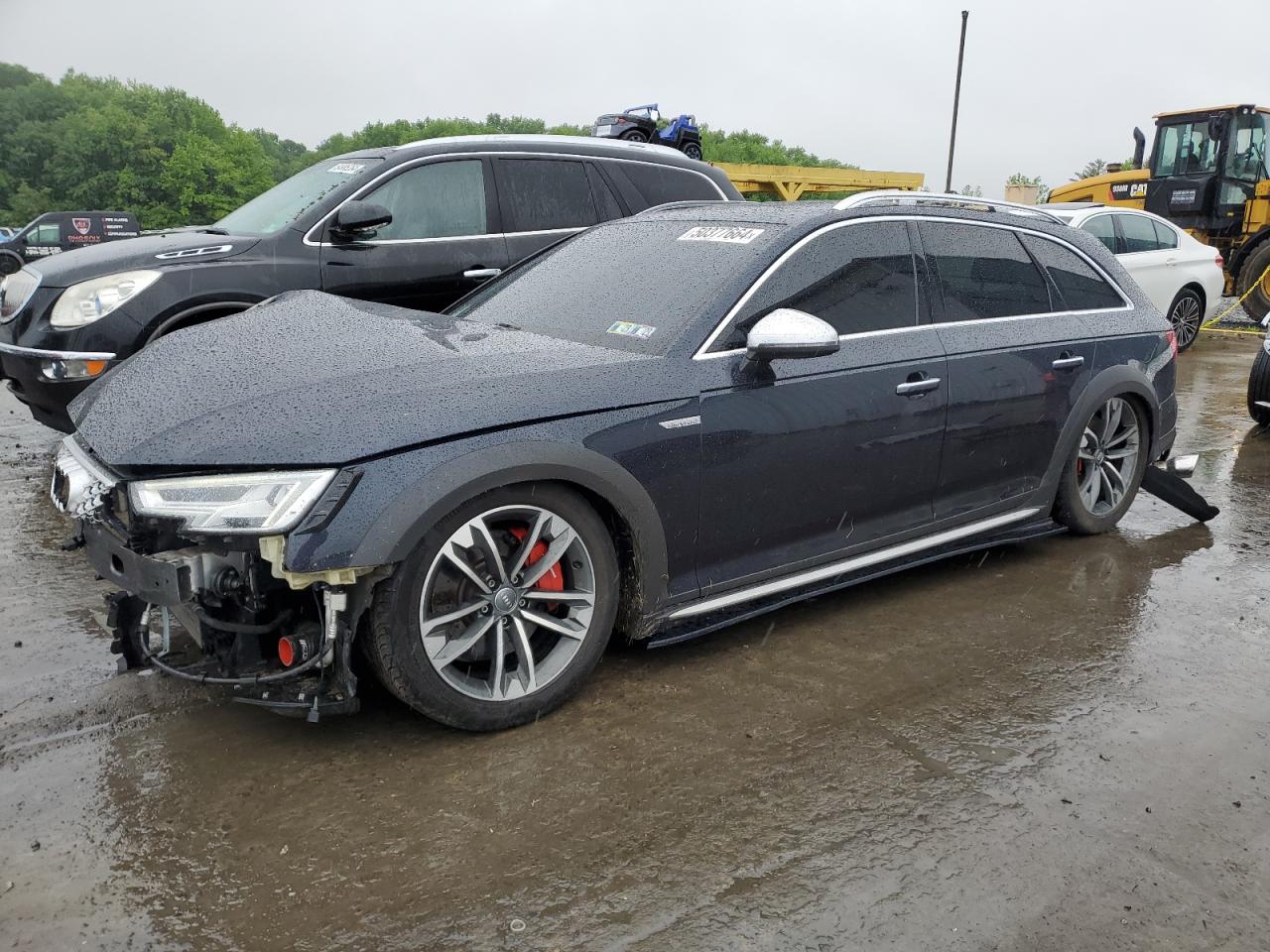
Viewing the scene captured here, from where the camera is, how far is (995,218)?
453 centimetres

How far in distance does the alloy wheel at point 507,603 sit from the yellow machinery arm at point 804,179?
1520 cm

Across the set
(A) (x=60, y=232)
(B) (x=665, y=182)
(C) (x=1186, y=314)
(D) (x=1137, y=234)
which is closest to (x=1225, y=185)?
(C) (x=1186, y=314)

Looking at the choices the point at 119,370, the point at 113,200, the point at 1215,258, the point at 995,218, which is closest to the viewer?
the point at 119,370

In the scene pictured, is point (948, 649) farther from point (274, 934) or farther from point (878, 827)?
point (274, 934)

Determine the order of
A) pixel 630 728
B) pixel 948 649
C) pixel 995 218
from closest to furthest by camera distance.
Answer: pixel 630 728 < pixel 948 649 < pixel 995 218

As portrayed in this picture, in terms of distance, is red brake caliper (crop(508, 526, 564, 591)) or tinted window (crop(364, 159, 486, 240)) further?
tinted window (crop(364, 159, 486, 240))

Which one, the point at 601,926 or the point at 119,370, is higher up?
the point at 119,370

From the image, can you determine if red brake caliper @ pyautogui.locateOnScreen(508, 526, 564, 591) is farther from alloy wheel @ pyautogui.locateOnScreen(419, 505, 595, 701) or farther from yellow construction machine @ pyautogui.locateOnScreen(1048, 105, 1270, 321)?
yellow construction machine @ pyautogui.locateOnScreen(1048, 105, 1270, 321)

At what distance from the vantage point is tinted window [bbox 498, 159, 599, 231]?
642cm

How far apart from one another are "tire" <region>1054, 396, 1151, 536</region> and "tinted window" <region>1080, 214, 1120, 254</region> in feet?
22.3

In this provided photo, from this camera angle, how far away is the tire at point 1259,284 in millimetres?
15031

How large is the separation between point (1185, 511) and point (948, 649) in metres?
2.32

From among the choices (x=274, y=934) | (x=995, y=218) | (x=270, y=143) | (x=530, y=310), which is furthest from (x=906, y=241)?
(x=270, y=143)

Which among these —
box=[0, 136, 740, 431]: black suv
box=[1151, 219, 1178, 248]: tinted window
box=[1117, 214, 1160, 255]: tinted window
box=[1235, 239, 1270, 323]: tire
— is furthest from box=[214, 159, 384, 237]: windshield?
box=[1235, 239, 1270, 323]: tire
